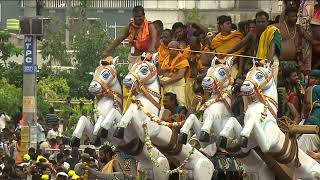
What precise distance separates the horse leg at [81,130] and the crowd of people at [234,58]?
2.34ft

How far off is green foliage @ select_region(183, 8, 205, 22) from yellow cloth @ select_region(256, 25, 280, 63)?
88.9 feet

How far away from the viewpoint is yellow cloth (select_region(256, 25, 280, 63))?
18.5m

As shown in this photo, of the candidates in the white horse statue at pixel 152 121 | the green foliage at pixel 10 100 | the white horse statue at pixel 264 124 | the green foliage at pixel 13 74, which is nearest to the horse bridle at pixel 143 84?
Result: the white horse statue at pixel 152 121

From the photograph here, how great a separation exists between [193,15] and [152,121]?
2855 centimetres

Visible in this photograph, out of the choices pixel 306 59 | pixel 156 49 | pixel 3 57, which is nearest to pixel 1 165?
pixel 156 49

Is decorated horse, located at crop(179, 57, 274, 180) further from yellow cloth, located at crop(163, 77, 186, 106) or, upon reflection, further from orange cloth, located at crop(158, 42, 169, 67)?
orange cloth, located at crop(158, 42, 169, 67)

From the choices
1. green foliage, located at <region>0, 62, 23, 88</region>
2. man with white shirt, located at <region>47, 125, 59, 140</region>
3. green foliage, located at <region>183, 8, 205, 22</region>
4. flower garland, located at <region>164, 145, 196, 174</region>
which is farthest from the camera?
green foliage, located at <region>183, 8, 205, 22</region>

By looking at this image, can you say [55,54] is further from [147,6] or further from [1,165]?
[1,165]

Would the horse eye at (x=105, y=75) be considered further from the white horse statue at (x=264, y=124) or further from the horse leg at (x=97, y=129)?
the white horse statue at (x=264, y=124)

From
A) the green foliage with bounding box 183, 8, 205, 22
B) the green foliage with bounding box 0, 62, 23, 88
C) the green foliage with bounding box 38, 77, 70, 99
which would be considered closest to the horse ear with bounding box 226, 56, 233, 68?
the green foliage with bounding box 0, 62, 23, 88

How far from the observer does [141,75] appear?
18.7m

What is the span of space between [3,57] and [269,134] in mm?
21046

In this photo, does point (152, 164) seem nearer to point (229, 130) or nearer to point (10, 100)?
point (229, 130)

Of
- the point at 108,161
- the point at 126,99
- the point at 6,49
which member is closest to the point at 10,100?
the point at 6,49
